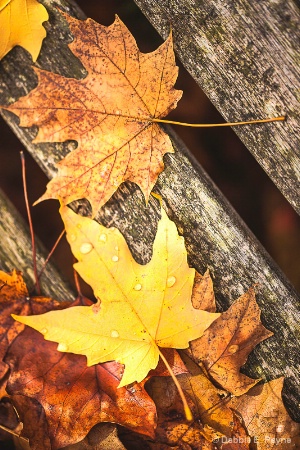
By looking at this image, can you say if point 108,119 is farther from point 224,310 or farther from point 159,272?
point 224,310

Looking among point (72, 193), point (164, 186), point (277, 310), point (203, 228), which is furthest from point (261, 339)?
point (72, 193)

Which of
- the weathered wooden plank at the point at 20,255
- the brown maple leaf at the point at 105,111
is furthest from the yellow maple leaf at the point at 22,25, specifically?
the weathered wooden plank at the point at 20,255

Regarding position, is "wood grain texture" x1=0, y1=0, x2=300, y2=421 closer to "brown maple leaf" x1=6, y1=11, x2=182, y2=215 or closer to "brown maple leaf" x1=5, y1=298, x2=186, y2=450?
"brown maple leaf" x1=6, y1=11, x2=182, y2=215

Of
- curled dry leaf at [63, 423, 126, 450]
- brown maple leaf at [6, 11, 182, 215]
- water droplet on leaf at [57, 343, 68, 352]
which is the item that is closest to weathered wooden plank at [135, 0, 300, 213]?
brown maple leaf at [6, 11, 182, 215]

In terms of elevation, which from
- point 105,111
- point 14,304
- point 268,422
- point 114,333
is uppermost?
point 105,111

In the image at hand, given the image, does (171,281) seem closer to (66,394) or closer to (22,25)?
(66,394)

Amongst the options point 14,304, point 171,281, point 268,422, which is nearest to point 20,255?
point 14,304
